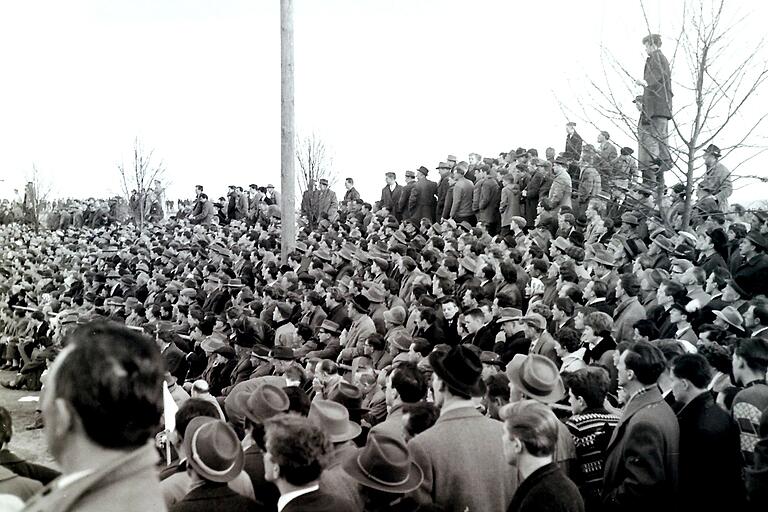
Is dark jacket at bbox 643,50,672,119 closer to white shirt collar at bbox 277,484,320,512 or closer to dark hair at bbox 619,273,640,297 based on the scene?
dark hair at bbox 619,273,640,297

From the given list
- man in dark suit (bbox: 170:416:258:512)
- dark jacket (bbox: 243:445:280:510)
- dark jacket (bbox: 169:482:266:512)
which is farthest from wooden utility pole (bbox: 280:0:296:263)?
dark jacket (bbox: 169:482:266:512)

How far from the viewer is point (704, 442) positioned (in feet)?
15.1

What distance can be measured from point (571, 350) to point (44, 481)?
4.70 metres

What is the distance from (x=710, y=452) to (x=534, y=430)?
166 centimetres

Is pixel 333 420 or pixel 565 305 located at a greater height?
pixel 565 305

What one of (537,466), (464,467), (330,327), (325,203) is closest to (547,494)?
(537,466)

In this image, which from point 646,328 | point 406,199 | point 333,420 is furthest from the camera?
point 406,199

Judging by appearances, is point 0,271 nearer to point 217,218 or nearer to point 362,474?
point 217,218

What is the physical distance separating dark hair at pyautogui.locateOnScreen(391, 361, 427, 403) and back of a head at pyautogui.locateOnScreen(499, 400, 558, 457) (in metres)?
1.38

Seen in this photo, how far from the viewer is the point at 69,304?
20.4 metres

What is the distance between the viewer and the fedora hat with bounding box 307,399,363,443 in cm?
483

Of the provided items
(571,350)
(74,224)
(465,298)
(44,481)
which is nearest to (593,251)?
(465,298)

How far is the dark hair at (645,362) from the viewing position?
4.71 metres

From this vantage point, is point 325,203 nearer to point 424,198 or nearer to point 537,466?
point 424,198
